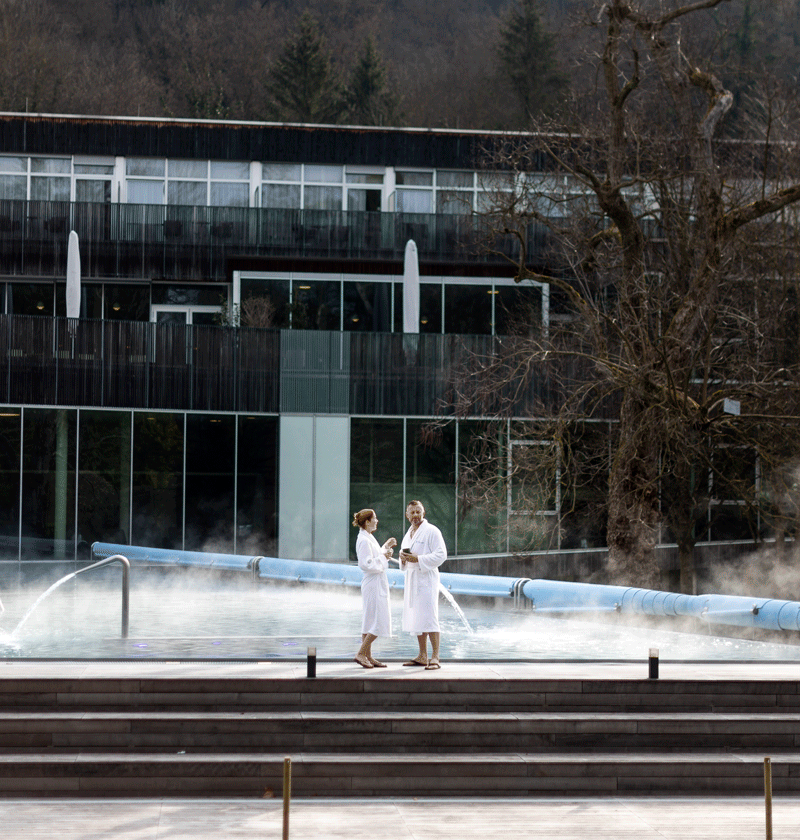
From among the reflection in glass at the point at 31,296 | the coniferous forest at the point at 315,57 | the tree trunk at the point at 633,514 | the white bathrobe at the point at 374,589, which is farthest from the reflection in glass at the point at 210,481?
the coniferous forest at the point at 315,57

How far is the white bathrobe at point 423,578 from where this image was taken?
37.9 ft

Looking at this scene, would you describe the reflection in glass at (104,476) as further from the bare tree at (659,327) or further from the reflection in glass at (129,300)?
the bare tree at (659,327)

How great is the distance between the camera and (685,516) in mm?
27094

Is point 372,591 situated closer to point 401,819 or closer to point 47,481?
point 401,819

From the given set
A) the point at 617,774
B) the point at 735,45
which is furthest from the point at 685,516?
the point at 735,45

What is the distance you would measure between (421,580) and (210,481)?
54.5 feet

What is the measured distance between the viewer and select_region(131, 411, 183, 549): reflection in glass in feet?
89.5

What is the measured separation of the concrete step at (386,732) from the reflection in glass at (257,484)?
698 inches

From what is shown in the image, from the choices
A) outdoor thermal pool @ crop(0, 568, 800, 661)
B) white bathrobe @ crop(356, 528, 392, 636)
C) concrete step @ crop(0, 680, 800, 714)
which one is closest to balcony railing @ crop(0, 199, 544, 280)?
outdoor thermal pool @ crop(0, 568, 800, 661)

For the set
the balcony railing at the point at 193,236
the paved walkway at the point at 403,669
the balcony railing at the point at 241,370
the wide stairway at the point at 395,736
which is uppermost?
the balcony railing at the point at 193,236

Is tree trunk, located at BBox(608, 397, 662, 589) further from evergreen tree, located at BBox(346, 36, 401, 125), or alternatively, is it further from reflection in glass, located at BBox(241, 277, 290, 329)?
evergreen tree, located at BBox(346, 36, 401, 125)

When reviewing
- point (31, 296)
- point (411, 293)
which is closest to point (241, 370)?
point (411, 293)

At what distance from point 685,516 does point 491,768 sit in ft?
61.4

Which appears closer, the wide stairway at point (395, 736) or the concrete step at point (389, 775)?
the concrete step at point (389, 775)
